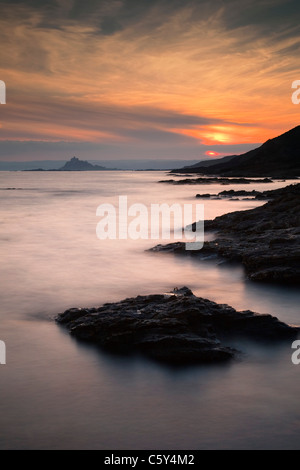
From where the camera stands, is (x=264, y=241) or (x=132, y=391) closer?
(x=132, y=391)

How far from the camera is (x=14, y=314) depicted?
9.23 metres

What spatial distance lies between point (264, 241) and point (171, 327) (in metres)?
7.66

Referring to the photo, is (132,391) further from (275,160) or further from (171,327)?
(275,160)

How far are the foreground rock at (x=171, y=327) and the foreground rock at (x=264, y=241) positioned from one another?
3.74 meters

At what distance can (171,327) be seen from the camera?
6.92m

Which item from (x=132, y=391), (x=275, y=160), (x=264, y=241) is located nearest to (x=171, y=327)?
(x=132, y=391)

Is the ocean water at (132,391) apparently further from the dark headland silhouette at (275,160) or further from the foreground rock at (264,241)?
the dark headland silhouette at (275,160)

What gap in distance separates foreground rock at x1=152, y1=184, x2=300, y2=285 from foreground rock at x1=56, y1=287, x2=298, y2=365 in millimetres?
3735

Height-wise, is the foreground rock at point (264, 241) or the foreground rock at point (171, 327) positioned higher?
the foreground rock at point (264, 241)

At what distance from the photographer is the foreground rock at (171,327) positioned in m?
6.63

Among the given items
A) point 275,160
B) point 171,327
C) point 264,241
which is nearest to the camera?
point 171,327

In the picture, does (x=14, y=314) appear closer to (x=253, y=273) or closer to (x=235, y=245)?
(x=253, y=273)

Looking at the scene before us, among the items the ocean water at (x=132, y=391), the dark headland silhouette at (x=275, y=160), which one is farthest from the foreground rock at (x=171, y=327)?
the dark headland silhouette at (x=275, y=160)
